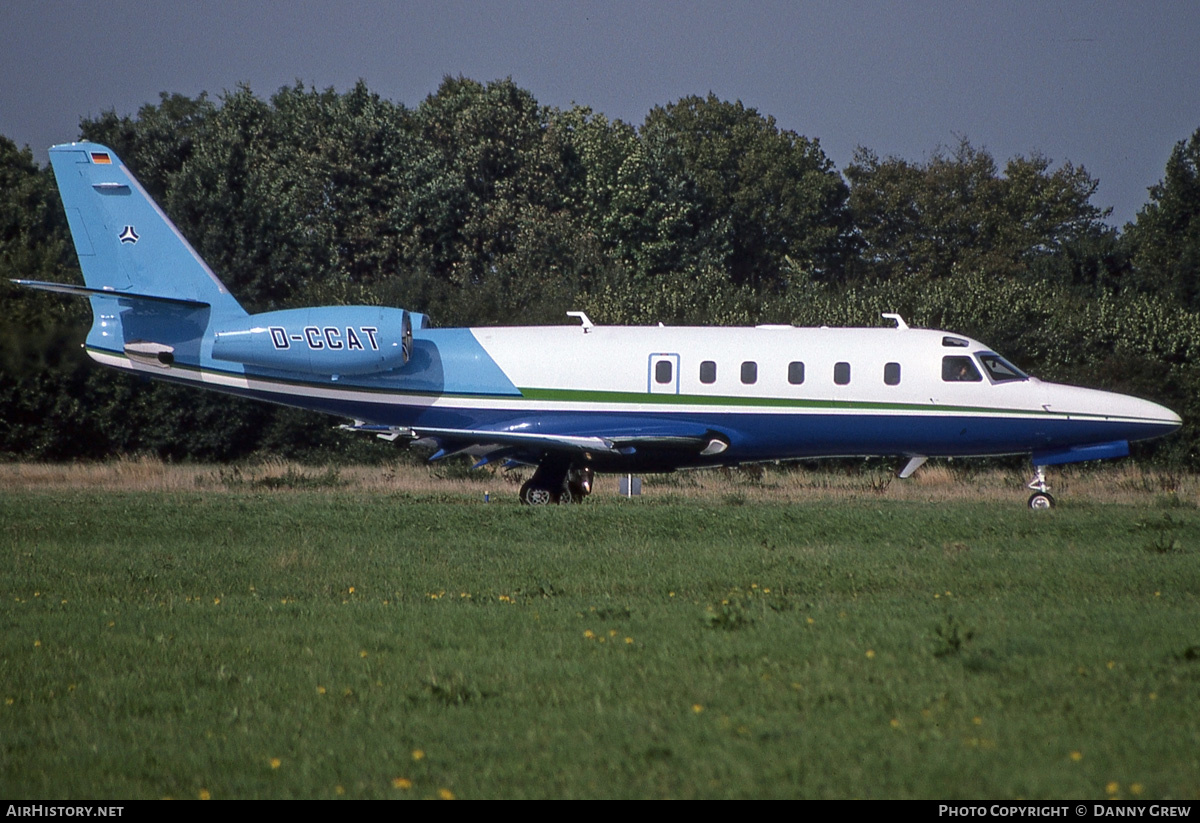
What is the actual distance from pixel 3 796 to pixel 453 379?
662 inches

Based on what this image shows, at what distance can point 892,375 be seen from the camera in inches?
872

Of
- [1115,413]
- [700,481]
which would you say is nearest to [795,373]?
[1115,413]

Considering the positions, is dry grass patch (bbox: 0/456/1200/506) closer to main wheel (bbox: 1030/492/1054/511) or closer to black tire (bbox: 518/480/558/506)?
black tire (bbox: 518/480/558/506)

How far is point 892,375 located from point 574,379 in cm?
538

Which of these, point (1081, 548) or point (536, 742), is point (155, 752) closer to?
point (536, 742)

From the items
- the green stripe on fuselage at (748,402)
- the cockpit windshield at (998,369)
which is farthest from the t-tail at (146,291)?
the cockpit windshield at (998,369)

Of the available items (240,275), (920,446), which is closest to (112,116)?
(240,275)

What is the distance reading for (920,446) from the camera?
73.8 feet

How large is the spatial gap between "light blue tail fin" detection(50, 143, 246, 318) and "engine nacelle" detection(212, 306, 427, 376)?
707 mm

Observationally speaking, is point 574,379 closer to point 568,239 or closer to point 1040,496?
point 1040,496

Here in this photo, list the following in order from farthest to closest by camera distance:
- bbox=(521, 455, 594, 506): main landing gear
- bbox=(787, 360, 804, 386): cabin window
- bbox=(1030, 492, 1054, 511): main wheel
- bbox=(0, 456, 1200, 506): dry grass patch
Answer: bbox=(0, 456, 1200, 506): dry grass patch < bbox=(521, 455, 594, 506): main landing gear < bbox=(787, 360, 804, 386): cabin window < bbox=(1030, 492, 1054, 511): main wheel

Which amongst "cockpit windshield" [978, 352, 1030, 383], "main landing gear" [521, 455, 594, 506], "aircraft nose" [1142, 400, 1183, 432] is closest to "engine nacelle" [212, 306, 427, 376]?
"main landing gear" [521, 455, 594, 506]

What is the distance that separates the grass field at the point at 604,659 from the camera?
6527 millimetres

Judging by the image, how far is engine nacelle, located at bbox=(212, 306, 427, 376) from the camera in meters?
22.6
